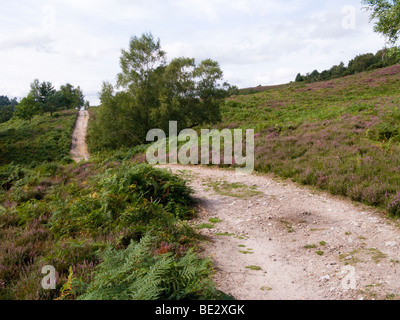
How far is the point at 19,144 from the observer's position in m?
34.6

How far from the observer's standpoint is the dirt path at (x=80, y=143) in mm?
31375

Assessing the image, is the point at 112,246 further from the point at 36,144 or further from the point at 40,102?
the point at 40,102

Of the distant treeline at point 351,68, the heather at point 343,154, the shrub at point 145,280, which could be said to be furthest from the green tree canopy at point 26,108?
the distant treeline at point 351,68

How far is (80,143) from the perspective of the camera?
37781 mm

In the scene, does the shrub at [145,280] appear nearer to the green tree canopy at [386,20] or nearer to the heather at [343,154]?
the heather at [343,154]

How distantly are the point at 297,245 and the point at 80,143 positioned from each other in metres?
37.7

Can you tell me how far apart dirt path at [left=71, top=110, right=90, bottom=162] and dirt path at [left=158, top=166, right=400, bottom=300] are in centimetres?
2182

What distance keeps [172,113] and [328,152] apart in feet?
50.8

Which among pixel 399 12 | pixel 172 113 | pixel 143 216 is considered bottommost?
pixel 143 216

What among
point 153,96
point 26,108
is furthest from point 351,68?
point 26,108

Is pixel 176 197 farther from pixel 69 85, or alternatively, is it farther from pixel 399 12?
pixel 69 85

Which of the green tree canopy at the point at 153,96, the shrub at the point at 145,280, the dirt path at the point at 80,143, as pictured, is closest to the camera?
the shrub at the point at 145,280

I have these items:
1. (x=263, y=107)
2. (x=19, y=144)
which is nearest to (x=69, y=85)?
(x=19, y=144)
